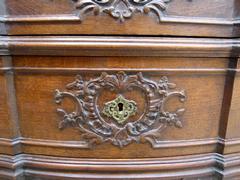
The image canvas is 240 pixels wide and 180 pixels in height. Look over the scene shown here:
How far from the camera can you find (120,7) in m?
0.45

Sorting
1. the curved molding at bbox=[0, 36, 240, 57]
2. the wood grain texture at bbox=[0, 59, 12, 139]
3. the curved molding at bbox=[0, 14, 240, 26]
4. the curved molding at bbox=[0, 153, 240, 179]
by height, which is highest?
the curved molding at bbox=[0, 14, 240, 26]

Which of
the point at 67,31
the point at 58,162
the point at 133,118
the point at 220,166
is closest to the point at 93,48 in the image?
the point at 67,31

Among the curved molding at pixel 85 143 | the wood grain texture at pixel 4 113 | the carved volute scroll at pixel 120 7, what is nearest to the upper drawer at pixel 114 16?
the carved volute scroll at pixel 120 7

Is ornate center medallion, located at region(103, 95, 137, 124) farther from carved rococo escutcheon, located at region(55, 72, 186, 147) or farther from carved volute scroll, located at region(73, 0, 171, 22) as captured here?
carved volute scroll, located at region(73, 0, 171, 22)

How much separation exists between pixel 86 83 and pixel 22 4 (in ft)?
0.61

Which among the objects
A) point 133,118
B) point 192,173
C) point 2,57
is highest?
point 2,57

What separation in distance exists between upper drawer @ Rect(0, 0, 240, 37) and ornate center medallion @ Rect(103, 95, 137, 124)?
0.13 metres

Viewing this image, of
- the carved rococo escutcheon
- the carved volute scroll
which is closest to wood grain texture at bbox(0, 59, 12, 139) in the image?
the carved rococo escutcheon

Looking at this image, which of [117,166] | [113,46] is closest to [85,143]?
[117,166]

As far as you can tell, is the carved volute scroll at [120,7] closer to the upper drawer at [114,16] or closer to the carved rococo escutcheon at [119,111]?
the upper drawer at [114,16]

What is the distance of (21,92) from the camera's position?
511 millimetres

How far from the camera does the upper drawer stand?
17.7 inches

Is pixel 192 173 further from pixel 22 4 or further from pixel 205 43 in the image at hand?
pixel 22 4

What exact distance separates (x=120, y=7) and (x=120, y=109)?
0.20 meters
